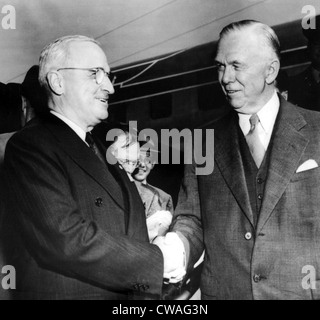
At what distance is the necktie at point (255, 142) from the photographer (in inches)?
78.3

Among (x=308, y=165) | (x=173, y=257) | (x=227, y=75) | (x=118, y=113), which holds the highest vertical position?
(x=227, y=75)

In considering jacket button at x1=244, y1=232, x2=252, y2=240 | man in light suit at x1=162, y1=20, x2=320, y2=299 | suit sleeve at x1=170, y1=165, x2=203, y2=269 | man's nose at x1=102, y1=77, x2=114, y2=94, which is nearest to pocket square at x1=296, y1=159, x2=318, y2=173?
man in light suit at x1=162, y1=20, x2=320, y2=299

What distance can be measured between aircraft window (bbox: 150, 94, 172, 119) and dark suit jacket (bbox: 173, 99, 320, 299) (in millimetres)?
423

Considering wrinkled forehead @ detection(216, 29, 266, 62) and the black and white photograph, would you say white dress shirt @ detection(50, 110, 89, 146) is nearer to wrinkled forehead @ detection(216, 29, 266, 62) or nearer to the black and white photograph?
the black and white photograph

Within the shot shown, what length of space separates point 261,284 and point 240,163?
21.2 inches

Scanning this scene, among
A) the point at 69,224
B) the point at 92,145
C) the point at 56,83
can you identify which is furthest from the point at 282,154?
the point at 56,83

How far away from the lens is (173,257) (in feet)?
6.50

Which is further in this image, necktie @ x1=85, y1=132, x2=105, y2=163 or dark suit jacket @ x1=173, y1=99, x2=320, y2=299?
necktie @ x1=85, y1=132, x2=105, y2=163

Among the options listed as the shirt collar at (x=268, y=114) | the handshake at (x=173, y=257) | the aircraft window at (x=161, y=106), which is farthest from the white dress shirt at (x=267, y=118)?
the handshake at (x=173, y=257)

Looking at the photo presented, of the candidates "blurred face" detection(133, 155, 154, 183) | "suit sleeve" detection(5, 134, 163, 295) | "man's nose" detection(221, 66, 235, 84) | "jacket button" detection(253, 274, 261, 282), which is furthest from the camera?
"blurred face" detection(133, 155, 154, 183)

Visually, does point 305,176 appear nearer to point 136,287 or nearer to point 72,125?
point 136,287

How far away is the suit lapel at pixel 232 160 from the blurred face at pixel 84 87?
0.58 metres

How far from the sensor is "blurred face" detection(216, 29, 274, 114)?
2057 millimetres

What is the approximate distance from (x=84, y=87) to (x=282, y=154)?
959 mm
